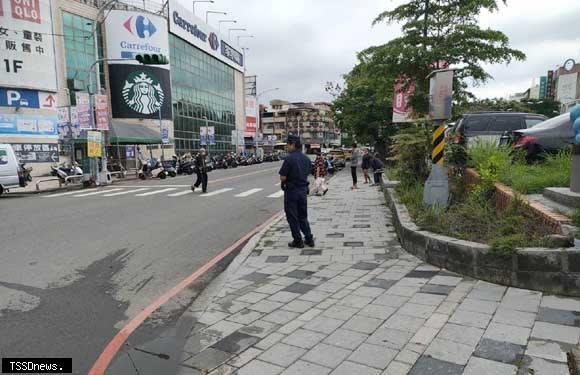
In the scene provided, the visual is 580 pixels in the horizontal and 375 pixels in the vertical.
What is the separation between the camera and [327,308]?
4.11 m

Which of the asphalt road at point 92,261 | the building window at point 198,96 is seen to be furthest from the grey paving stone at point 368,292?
the building window at point 198,96

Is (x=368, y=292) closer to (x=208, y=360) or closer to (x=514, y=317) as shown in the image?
(x=514, y=317)

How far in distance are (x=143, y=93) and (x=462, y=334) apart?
37.9 metres

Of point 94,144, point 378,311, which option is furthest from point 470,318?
point 94,144

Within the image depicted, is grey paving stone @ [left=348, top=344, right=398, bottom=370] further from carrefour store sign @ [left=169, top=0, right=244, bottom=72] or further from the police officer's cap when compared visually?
carrefour store sign @ [left=169, top=0, right=244, bottom=72]

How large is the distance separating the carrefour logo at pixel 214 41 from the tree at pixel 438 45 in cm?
4528

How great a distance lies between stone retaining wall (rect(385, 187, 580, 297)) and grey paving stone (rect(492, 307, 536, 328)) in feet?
2.22

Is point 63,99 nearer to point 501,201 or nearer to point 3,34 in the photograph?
point 3,34

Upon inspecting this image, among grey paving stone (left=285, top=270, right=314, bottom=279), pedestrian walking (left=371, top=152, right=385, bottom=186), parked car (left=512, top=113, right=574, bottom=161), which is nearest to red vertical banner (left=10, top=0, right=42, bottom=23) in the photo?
pedestrian walking (left=371, top=152, right=385, bottom=186)

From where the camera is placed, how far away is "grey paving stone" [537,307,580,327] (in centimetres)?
346

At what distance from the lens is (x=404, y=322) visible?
12.0 feet

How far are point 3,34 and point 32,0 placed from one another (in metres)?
3.21

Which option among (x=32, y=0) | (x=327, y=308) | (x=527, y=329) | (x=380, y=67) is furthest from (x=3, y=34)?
(x=527, y=329)

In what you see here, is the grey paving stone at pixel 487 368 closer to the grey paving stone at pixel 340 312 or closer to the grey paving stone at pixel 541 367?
the grey paving stone at pixel 541 367
